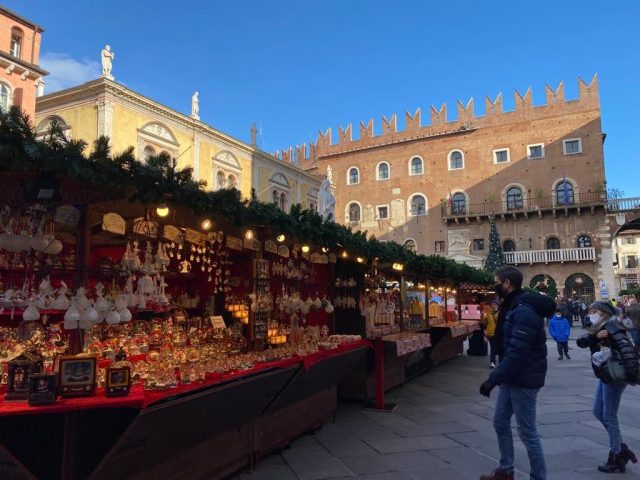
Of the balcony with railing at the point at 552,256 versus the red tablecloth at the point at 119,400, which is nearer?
the red tablecloth at the point at 119,400

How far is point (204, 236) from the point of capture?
17.1 ft

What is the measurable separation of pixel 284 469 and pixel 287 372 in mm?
826

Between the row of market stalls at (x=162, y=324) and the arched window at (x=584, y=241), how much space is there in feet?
82.1

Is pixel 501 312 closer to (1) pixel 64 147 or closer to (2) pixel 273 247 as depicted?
(2) pixel 273 247

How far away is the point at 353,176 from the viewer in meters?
35.4

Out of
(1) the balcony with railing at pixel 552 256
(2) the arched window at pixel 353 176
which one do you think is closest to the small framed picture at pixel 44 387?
(1) the balcony with railing at pixel 552 256

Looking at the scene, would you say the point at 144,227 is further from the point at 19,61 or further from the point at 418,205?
the point at 418,205

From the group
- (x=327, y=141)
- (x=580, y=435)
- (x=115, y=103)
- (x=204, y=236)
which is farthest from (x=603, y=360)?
(x=327, y=141)

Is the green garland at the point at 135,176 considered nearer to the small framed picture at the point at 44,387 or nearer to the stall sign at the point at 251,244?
the stall sign at the point at 251,244

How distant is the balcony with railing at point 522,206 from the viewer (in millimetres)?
28125

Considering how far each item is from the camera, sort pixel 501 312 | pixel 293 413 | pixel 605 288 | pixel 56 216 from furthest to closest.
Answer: pixel 605 288
pixel 293 413
pixel 501 312
pixel 56 216

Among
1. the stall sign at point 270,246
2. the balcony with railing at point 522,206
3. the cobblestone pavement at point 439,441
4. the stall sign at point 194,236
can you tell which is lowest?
the cobblestone pavement at point 439,441

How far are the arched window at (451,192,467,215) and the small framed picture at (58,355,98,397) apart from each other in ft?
100.0

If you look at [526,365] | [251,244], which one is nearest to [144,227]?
[251,244]
